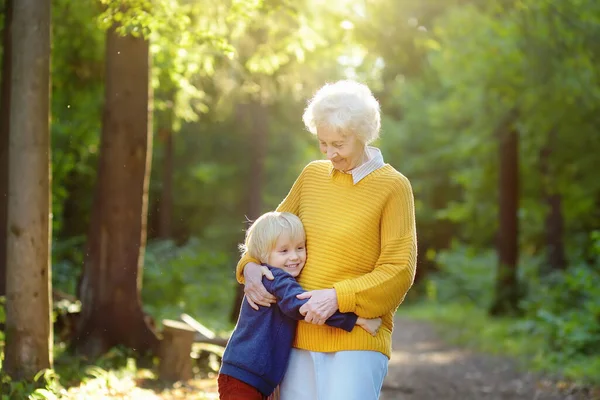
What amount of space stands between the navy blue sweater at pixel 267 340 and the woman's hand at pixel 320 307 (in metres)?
0.07

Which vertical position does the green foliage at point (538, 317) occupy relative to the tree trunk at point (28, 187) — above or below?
below

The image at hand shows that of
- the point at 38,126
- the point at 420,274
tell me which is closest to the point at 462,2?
the point at 38,126

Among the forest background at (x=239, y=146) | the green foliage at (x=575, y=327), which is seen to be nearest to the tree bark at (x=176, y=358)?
the forest background at (x=239, y=146)

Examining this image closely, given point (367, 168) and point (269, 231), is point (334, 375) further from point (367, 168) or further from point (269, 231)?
point (367, 168)

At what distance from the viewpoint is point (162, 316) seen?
16.4 meters

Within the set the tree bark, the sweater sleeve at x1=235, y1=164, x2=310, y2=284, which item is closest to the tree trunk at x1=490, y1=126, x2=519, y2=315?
the tree bark

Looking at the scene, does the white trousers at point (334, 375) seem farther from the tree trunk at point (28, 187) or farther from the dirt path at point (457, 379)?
the dirt path at point (457, 379)

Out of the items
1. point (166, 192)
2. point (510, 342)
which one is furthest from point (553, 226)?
point (166, 192)

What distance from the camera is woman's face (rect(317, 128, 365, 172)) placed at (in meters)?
4.33

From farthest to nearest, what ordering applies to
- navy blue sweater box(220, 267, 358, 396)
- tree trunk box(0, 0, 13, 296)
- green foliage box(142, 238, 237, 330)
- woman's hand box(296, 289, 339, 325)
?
1. green foliage box(142, 238, 237, 330)
2. tree trunk box(0, 0, 13, 296)
3. navy blue sweater box(220, 267, 358, 396)
4. woman's hand box(296, 289, 339, 325)

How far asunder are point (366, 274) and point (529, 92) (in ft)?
41.6

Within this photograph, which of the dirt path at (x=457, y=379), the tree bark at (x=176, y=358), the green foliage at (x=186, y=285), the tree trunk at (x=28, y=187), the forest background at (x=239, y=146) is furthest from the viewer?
the green foliage at (x=186, y=285)

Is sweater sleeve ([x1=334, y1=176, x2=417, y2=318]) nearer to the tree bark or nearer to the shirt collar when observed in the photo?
the shirt collar

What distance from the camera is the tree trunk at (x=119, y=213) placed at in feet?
34.9
